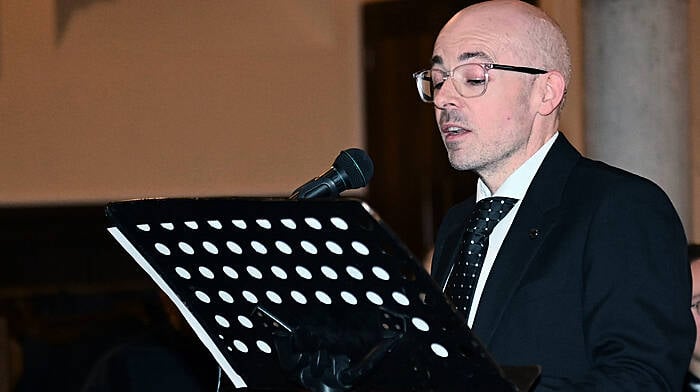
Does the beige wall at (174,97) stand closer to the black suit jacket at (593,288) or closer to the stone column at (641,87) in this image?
the stone column at (641,87)

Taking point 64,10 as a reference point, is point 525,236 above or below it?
below

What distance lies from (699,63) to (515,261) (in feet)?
15.0

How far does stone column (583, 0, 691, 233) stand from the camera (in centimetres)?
500

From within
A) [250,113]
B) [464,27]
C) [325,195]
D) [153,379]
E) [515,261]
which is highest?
[464,27]

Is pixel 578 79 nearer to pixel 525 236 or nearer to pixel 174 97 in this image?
pixel 174 97

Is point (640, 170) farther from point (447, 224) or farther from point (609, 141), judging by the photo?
point (447, 224)

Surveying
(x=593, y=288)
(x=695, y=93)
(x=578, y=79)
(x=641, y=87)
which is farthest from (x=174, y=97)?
(x=593, y=288)

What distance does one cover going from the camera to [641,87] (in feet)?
16.4

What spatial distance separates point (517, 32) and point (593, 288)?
0.59 metres

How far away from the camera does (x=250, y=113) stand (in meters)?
8.62

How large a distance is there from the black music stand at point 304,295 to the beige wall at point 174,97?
594 cm

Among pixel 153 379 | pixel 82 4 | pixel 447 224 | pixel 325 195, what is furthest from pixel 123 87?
pixel 325 195

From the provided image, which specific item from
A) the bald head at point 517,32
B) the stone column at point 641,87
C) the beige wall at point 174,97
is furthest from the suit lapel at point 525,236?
the beige wall at point 174,97

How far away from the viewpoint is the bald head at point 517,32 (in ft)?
8.57
